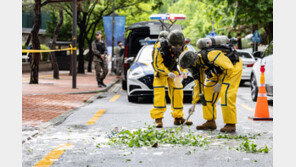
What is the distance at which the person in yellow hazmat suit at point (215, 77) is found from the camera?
273 inches

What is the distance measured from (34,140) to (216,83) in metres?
2.87

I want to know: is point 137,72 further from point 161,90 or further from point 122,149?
point 122,149

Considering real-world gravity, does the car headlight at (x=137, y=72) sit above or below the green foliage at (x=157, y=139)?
above

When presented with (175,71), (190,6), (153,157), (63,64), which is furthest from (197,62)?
(190,6)

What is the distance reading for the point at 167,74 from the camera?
25.8 ft

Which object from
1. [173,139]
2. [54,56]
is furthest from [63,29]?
[173,139]

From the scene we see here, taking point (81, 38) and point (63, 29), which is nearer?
point (81, 38)

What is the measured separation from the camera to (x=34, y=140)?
654 centimetres

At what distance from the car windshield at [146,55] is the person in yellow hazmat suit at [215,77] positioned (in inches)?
206

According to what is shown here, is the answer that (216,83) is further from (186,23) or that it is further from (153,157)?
(186,23)

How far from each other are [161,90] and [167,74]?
284mm

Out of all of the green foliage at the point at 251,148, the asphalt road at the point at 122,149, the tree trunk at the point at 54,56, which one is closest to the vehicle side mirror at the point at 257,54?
the asphalt road at the point at 122,149

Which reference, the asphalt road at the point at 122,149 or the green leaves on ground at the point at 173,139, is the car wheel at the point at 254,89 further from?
the green leaves on ground at the point at 173,139

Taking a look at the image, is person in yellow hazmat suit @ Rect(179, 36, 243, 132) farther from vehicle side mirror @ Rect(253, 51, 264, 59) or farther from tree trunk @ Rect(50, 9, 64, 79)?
tree trunk @ Rect(50, 9, 64, 79)
